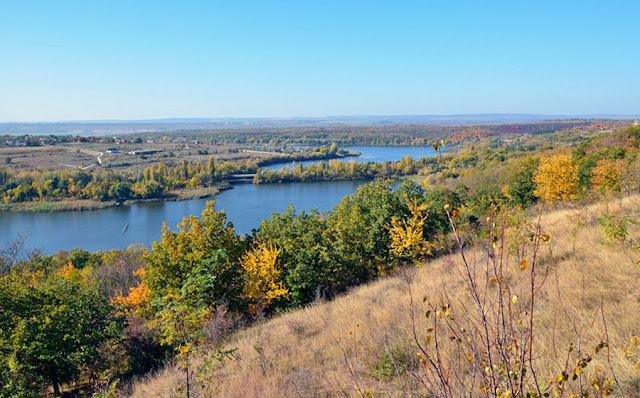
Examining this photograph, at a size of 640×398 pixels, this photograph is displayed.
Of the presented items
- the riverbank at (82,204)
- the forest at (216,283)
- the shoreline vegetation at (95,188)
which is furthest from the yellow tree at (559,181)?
the shoreline vegetation at (95,188)

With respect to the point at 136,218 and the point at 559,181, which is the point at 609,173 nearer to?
the point at 559,181

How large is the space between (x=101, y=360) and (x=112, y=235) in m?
25.2

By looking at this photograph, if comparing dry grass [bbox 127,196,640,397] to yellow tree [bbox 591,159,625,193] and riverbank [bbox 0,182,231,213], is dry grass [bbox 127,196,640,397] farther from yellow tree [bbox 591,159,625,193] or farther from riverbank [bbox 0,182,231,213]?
riverbank [bbox 0,182,231,213]

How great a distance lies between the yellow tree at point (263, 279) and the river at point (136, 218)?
1927 centimetres

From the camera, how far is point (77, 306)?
7.66 meters

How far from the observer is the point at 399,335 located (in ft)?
12.4

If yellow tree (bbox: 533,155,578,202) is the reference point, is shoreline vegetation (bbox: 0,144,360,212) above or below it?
below

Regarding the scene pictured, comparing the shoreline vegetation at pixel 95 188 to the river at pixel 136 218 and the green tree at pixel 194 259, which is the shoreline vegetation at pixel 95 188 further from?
the green tree at pixel 194 259

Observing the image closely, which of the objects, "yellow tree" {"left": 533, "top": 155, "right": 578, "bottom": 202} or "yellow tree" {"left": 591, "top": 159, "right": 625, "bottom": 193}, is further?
"yellow tree" {"left": 533, "top": 155, "right": 578, "bottom": 202}

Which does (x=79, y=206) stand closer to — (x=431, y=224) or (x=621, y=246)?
(x=431, y=224)

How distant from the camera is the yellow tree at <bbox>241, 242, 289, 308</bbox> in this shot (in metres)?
9.03

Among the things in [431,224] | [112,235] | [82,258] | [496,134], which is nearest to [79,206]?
[112,235]

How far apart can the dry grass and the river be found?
23.8 metres

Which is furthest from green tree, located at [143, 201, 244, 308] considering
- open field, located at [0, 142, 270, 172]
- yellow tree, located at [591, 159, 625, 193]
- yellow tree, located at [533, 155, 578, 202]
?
open field, located at [0, 142, 270, 172]
